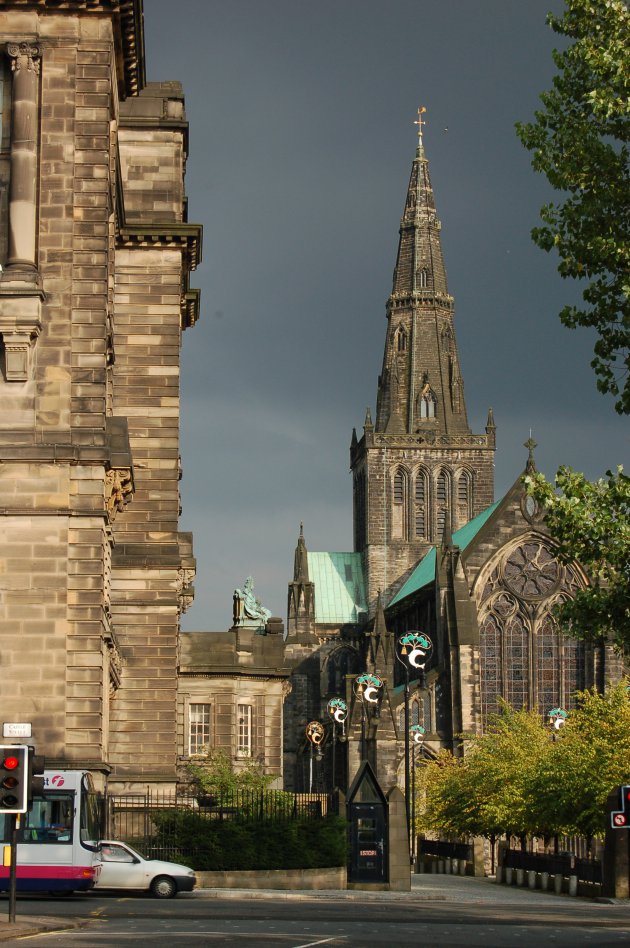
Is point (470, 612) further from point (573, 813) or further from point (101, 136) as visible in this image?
point (101, 136)

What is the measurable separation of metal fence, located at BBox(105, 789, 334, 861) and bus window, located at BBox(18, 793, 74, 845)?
3.31 meters

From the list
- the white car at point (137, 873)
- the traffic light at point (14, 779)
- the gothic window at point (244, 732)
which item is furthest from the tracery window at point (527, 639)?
the traffic light at point (14, 779)

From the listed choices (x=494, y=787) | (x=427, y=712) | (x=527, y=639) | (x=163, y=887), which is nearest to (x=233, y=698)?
(x=494, y=787)

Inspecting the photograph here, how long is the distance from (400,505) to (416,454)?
3.76 meters

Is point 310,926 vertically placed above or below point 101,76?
below

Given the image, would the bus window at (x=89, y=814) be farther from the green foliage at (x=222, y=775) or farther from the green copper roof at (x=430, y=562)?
the green copper roof at (x=430, y=562)

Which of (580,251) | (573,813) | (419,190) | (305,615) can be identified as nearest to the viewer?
(580,251)

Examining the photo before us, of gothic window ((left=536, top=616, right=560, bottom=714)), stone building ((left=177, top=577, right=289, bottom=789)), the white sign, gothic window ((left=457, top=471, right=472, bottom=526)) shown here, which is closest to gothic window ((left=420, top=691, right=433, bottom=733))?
gothic window ((left=536, top=616, right=560, bottom=714))

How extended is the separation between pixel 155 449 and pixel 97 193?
9.49 m

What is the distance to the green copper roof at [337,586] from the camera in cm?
13100

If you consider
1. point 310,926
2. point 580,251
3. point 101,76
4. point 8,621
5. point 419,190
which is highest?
point 419,190

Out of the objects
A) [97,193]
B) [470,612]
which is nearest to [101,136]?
[97,193]

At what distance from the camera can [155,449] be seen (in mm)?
41312

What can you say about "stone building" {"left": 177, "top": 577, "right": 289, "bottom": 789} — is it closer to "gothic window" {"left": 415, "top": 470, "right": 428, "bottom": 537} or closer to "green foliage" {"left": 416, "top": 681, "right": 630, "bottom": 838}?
"green foliage" {"left": 416, "top": 681, "right": 630, "bottom": 838}
